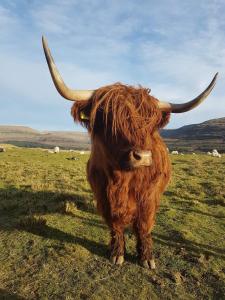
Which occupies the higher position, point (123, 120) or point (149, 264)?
point (123, 120)

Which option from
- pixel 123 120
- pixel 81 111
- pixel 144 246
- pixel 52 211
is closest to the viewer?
pixel 123 120

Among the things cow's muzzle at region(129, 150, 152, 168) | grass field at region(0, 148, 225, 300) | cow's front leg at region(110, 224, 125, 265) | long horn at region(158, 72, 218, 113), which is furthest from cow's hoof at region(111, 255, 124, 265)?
long horn at region(158, 72, 218, 113)

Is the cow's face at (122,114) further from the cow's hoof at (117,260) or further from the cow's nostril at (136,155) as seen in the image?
the cow's hoof at (117,260)

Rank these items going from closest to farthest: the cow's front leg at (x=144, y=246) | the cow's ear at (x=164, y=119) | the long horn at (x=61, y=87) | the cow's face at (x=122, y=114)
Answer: the long horn at (x=61, y=87) < the cow's face at (x=122, y=114) < the cow's front leg at (x=144, y=246) < the cow's ear at (x=164, y=119)

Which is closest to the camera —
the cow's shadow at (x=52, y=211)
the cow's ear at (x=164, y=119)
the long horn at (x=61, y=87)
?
the long horn at (x=61, y=87)

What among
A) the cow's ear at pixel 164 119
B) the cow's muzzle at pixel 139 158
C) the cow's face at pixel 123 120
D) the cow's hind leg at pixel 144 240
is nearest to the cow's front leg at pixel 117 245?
the cow's hind leg at pixel 144 240

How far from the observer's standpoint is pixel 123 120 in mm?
5363

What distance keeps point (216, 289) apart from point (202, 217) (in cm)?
350

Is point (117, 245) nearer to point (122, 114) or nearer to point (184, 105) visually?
point (122, 114)

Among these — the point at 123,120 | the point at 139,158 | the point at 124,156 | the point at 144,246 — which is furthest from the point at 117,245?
the point at 123,120

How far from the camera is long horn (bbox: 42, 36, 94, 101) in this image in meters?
4.86

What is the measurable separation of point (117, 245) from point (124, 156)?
1654mm

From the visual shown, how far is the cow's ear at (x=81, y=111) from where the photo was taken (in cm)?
576

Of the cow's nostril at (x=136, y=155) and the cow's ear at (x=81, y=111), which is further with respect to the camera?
the cow's ear at (x=81, y=111)
